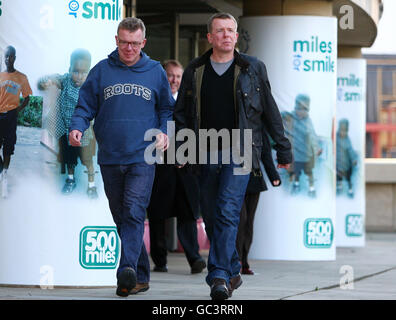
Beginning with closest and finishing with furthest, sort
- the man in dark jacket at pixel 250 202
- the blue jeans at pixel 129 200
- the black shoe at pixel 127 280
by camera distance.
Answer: the black shoe at pixel 127 280
the blue jeans at pixel 129 200
the man in dark jacket at pixel 250 202

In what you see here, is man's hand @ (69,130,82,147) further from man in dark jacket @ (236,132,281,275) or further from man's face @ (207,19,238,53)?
man in dark jacket @ (236,132,281,275)

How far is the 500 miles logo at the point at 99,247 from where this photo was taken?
327 inches

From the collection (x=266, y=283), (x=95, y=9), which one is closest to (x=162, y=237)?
(x=266, y=283)

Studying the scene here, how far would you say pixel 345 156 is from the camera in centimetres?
1578

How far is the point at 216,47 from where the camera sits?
7.44m

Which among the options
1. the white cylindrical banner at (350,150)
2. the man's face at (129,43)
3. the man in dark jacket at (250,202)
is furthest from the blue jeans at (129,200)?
the white cylindrical banner at (350,150)

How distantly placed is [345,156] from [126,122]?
8.70 m

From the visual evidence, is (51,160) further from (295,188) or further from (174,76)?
(295,188)

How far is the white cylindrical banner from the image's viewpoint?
51.5 feet

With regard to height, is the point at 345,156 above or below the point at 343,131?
below

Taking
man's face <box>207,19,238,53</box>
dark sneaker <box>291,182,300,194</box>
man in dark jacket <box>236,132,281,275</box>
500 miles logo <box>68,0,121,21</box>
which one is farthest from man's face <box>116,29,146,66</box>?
dark sneaker <box>291,182,300,194</box>
